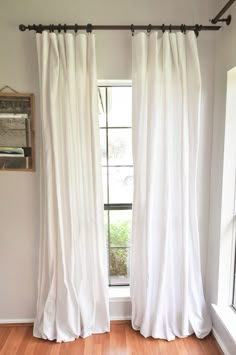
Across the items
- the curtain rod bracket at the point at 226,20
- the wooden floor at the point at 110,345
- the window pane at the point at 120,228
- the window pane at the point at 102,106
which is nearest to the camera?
the curtain rod bracket at the point at 226,20

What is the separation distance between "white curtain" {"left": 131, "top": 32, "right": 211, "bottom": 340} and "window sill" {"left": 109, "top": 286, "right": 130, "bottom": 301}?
0.48 feet

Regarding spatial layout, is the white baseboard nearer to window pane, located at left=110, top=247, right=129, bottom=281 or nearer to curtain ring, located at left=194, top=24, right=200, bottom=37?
window pane, located at left=110, top=247, right=129, bottom=281

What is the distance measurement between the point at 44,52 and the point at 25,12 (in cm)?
39

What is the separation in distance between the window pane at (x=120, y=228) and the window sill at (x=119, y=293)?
0.38 meters

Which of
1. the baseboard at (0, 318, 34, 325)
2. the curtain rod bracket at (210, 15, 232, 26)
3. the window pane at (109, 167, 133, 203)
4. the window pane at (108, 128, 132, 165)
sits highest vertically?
the curtain rod bracket at (210, 15, 232, 26)

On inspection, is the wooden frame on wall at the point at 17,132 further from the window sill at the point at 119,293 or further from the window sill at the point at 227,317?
the window sill at the point at 227,317

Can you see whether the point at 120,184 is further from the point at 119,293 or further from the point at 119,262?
the point at 119,293

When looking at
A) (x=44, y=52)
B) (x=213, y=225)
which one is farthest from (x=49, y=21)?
(x=213, y=225)

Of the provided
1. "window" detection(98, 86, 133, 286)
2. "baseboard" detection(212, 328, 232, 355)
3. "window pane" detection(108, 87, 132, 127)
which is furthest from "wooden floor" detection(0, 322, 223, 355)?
"window pane" detection(108, 87, 132, 127)

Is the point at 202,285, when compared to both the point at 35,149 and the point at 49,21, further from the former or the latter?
the point at 49,21

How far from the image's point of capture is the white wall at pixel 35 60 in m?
1.71

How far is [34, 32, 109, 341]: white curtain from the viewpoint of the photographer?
1.64 meters

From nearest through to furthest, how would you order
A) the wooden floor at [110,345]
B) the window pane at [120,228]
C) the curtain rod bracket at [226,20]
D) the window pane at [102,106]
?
the curtain rod bracket at [226,20] < the wooden floor at [110,345] < the window pane at [102,106] < the window pane at [120,228]

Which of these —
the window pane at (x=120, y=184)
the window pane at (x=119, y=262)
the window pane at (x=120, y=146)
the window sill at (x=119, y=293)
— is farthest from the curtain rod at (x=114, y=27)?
the window sill at (x=119, y=293)
